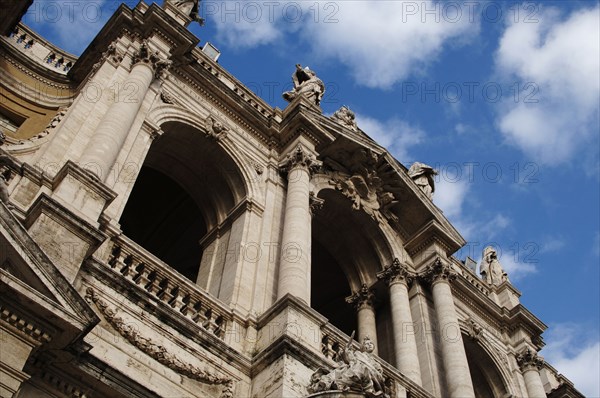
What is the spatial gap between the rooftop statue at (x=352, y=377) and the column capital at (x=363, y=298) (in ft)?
21.9

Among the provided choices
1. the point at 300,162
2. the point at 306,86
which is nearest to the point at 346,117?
the point at 306,86

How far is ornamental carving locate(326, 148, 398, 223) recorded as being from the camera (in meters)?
18.1

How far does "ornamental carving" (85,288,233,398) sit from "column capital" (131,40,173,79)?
5.95 m

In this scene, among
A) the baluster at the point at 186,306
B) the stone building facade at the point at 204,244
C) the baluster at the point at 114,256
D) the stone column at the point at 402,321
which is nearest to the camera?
the stone building facade at the point at 204,244

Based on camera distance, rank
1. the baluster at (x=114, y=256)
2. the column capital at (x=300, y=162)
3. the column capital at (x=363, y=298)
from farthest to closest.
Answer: the column capital at (x=363, y=298), the column capital at (x=300, y=162), the baluster at (x=114, y=256)

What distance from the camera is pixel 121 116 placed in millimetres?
12945

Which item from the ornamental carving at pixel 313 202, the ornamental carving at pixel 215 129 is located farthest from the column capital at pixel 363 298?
the ornamental carving at pixel 215 129

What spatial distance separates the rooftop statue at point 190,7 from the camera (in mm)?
17058

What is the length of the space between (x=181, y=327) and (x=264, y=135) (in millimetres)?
7059

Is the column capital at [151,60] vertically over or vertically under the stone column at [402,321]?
over

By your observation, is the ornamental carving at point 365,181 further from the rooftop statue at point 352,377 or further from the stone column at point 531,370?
the rooftop statue at point 352,377

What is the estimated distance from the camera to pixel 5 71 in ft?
52.0

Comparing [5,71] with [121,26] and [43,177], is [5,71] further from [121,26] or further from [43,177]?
[43,177]

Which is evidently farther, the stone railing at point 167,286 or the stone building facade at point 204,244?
the stone railing at point 167,286
